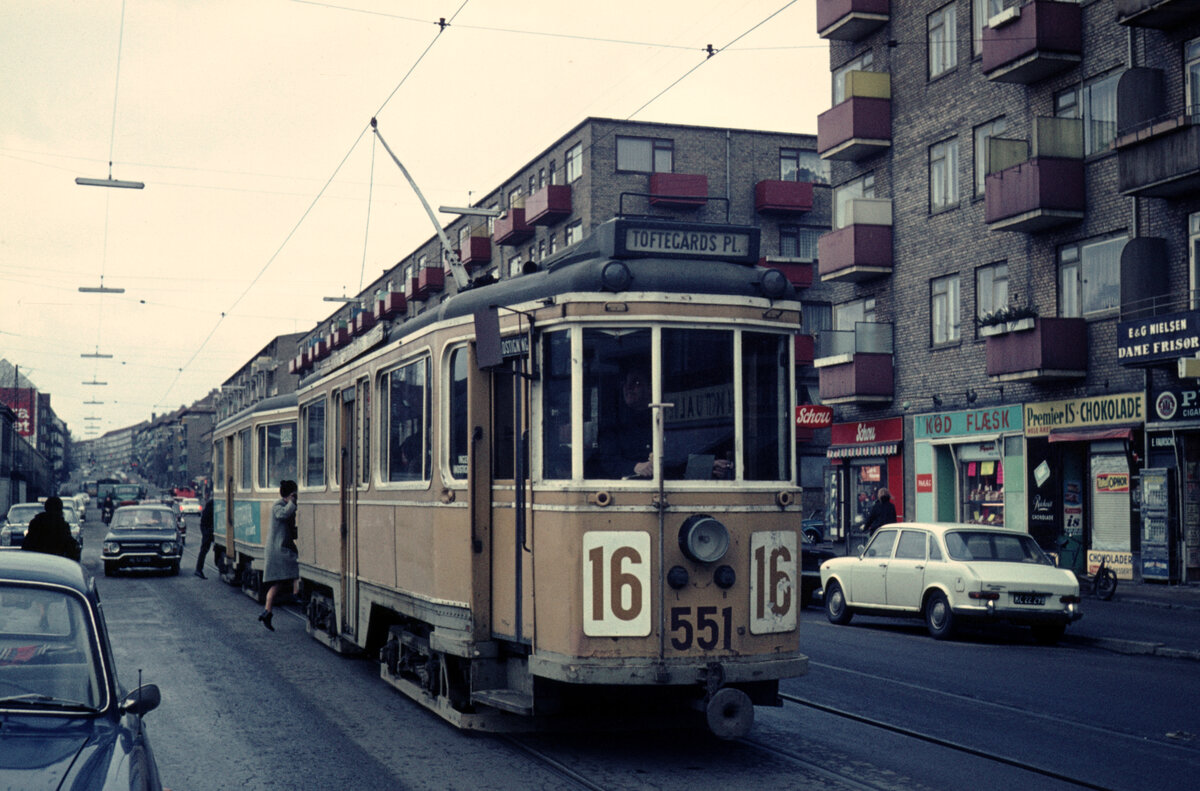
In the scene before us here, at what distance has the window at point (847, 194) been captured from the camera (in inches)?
1353

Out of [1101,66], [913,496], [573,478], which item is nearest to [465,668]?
[573,478]

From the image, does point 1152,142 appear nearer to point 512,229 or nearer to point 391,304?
point 512,229

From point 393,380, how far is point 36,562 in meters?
5.68

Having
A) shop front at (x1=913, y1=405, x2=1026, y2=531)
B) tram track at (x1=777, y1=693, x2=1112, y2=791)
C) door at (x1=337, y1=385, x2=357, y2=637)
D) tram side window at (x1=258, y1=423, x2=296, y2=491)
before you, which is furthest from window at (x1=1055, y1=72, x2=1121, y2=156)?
tram track at (x1=777, y1=693, x2=1112, y2=791)

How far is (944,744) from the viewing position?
8500mm

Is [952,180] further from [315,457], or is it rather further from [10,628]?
[10,628]

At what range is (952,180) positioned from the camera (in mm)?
30875

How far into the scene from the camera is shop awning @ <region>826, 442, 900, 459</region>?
32750 mm

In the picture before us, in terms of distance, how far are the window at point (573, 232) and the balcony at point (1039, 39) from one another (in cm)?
2388

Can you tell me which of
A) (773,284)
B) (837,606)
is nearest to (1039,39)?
(837,606)

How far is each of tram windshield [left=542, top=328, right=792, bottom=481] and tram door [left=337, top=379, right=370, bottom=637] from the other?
4163 mm

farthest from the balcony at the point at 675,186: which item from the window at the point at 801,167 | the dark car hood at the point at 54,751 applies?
the dark car hood at the point at 54,751

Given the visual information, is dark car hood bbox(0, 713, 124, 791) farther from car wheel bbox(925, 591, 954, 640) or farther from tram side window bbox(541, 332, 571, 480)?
car wheel bbox(925, 591, 954, 640)

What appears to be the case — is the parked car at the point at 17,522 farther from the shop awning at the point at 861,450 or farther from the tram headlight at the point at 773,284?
the tram headlight at the point at 773,284
